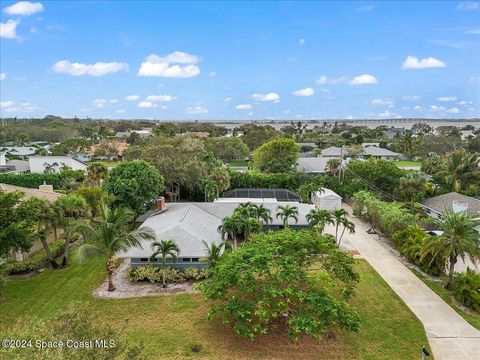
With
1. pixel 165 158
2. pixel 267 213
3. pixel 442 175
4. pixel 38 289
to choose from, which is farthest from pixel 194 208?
pixel 442 175

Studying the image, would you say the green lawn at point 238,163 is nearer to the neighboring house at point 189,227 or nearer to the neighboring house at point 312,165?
the neighboring house at point 312,165

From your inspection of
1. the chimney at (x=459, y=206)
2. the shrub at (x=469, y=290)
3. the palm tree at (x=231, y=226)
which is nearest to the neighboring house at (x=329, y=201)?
the chimney at (x=459, y=206)

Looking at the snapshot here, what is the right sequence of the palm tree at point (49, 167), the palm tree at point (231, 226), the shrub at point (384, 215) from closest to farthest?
1. the palm tree at point (231, 226)
2. the shrub at point (384, 215)
3. the palm tree at point (49, 167)

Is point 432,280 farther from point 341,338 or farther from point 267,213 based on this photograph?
point 267,213

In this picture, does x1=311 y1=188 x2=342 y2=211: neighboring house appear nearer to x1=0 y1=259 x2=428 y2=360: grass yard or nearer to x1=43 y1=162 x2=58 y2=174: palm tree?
x1=0 y1=259 x2=428 y2=360: grass yard

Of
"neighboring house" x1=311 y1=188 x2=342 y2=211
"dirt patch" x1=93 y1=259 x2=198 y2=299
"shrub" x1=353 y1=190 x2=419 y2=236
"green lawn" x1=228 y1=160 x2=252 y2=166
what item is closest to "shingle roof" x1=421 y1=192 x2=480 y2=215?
"shrub" x1=353 y1=190 x2=419 y2=236

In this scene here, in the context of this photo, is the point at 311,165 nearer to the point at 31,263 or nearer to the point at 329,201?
the point at 329,201
